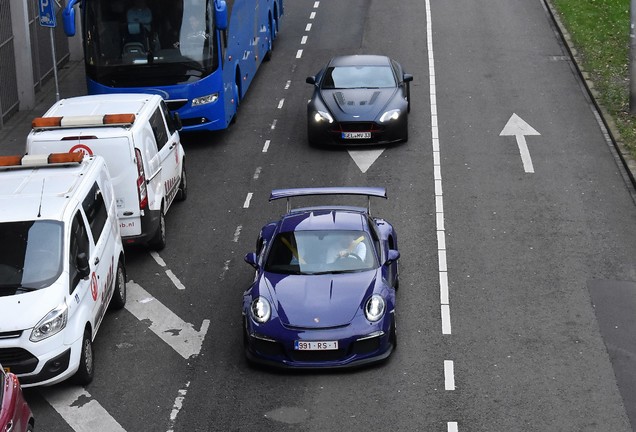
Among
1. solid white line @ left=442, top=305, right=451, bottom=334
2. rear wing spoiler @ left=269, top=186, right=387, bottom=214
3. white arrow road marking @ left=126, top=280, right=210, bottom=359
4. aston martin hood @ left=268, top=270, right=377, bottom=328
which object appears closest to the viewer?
aston martin hood @ left=268, top=270, right=377, bottom=328

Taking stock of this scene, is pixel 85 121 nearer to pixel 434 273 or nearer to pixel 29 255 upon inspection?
pixel 29 255

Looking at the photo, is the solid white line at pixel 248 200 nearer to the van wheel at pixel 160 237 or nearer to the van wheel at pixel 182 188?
the van wheel at pixel 182 188

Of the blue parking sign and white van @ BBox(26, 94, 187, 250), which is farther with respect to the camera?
the blue parking sign

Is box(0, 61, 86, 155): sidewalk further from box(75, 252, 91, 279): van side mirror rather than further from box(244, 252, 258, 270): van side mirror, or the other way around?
box(75, 252, 91, 279): van side mirror

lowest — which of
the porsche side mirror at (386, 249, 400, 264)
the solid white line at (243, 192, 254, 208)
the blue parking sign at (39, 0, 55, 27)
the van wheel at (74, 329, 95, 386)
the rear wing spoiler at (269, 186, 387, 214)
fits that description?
the solid white line at (243, 192, 254, 208)

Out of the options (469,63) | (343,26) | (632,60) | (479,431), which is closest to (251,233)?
(479,431)

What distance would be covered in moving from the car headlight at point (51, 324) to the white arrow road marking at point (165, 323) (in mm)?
2015

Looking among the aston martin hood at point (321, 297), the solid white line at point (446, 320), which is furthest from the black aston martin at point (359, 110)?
the aston martin hood at point (321, 297)

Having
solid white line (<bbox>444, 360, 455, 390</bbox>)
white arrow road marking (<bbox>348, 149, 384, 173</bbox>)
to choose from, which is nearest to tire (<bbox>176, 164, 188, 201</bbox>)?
white arrow road marking (<bbox>348, 149, 384, 173</bbox>)

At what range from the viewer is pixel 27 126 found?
85.0ft

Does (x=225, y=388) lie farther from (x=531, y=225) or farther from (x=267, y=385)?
(x=531, y=225)

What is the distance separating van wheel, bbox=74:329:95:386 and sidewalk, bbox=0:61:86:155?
10444mm

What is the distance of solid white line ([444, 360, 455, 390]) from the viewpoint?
14.0 meters

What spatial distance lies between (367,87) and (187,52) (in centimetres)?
373
